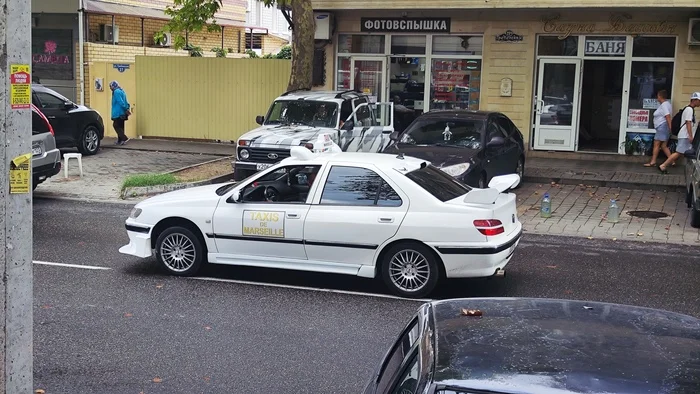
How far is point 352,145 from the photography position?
1625cm

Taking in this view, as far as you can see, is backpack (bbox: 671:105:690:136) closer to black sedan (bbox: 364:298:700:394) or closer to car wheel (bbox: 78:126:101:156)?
car wheel (bbox: 78:126:101:156)

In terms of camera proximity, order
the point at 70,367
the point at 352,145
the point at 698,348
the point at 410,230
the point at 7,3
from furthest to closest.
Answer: the point at 352,145 < the point at 410,230 < the point at 70,367 < the point at 7,3 < the point at 698,348

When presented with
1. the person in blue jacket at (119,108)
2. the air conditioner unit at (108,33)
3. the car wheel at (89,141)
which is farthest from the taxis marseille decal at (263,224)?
the air conditioner unit at (108,33)

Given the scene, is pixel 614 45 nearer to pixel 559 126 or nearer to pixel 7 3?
pixel 559 126

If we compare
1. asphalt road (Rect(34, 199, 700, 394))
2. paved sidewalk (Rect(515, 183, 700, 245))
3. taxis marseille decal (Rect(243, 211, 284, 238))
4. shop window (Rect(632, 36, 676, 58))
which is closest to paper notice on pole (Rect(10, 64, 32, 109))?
asphalt road (Rect(34, 199, 700, 394))

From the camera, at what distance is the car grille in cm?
1480

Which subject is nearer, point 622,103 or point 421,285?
point 421,285

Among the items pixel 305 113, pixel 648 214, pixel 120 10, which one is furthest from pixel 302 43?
pixel 120 10

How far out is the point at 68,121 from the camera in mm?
19391

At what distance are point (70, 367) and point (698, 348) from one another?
193 inches

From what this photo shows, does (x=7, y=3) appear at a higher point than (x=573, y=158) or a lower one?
higher

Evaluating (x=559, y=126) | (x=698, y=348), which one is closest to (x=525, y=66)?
(x=559, y=126)

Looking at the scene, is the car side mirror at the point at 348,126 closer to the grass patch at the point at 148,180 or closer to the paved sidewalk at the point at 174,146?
the grass patch at the point at 148,180

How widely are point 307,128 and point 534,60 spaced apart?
6886 millimetres
